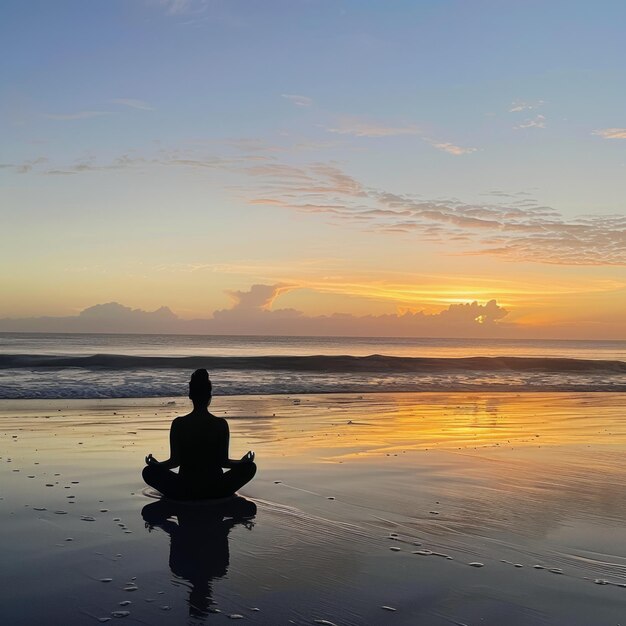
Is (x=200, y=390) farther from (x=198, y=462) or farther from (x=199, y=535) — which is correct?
(x=199, y=535)

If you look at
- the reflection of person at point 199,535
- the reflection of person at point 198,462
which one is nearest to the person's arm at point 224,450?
the reflection of person at point 198,462

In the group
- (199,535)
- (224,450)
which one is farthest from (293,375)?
(199,535)

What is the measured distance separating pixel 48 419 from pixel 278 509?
10473 millimetres

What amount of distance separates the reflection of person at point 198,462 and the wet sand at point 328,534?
297 mm

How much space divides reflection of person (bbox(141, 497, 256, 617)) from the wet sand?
0.09 ft

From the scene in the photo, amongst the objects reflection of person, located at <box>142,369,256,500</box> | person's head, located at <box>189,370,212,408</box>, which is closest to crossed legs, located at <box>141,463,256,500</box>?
reflection of person, located at <box>142,369,256,500</box>

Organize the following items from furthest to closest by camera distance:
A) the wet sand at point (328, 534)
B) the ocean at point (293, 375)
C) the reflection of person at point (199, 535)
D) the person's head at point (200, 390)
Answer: the ocean at point (293, 375) < the person's head at point (200, 390) < the reflection of person at point (199, 535) < the wet sand at point (328, 534)

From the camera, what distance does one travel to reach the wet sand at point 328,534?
207 inches

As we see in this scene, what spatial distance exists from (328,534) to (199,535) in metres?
1.42

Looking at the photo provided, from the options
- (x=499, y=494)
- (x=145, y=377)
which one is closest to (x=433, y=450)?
(x=499, y=494)

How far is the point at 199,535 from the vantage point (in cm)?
715

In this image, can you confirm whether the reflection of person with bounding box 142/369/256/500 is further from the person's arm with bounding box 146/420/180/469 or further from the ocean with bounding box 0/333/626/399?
the ocean with bounding box 0/333/626/399

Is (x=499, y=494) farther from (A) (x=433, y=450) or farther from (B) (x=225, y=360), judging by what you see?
(B) (x=225, y=360)

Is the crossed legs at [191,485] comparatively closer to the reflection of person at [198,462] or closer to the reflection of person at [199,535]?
the reflection of person at [198,462]
